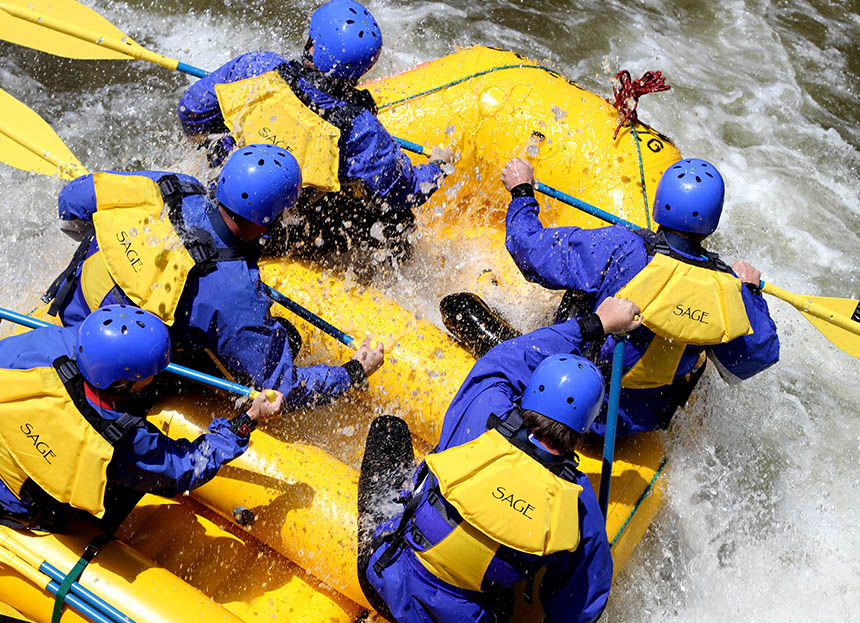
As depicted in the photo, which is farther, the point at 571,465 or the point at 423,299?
the point at 423,299

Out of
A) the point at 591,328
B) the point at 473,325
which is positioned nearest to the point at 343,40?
the point at 473,325

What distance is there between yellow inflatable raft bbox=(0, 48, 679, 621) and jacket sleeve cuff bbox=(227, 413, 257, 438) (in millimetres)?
301

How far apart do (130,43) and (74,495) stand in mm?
2720

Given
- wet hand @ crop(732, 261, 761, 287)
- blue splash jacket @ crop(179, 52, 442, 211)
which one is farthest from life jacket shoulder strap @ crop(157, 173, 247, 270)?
wet hand @ crop(732, 261, 761, 287)

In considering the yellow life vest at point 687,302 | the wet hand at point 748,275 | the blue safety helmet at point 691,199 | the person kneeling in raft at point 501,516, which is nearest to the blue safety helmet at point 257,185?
the person kneeling in raft at point 501,516

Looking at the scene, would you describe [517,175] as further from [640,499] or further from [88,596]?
[88,596]

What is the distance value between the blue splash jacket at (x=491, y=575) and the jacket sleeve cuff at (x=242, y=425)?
62 centimetres

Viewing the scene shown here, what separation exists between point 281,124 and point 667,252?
5.48 feet

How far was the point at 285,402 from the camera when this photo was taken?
322 cm

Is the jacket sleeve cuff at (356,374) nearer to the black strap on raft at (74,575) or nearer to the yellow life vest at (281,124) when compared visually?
the yellow life vest at (281,124)

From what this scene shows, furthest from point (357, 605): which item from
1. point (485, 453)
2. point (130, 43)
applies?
point (130, 43)

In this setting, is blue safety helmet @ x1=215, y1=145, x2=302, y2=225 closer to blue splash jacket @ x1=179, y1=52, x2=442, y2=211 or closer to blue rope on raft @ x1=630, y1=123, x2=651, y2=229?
blue splash jacket @ x1=179, y1=52, x2=442, y2=211

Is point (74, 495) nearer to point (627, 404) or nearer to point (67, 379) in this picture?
point (67, 379)

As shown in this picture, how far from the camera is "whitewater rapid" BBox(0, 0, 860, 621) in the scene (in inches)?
167
